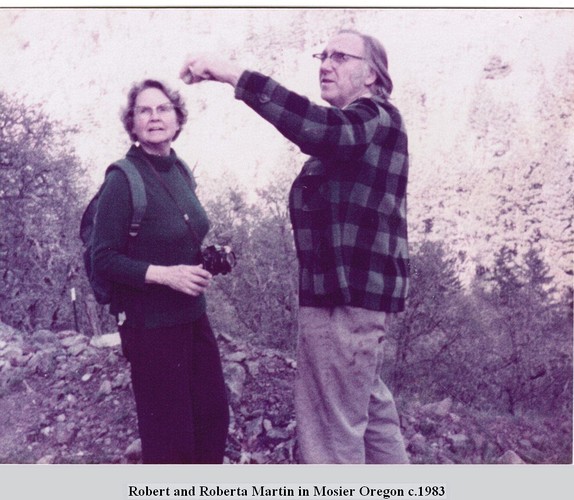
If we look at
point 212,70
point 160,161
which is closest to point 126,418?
point 160,161

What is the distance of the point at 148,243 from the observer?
8.59ft

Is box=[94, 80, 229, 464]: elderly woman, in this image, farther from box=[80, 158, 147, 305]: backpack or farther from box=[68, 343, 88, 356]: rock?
box=[68, 343, 88, 356]: rock

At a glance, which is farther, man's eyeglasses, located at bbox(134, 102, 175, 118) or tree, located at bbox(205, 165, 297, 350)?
tree, located at bbox(205, 165, 297, 350)

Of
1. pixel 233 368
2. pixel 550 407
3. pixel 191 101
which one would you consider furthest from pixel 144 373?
pixel 550 407

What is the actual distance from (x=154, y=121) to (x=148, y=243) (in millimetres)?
529

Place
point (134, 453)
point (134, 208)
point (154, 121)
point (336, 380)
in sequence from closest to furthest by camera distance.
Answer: point (134, 208), point (336, 380), point (154, 121), point (134, 453)

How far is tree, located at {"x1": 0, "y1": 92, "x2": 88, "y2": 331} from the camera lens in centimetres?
338

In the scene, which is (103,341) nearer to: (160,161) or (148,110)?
(160,161)

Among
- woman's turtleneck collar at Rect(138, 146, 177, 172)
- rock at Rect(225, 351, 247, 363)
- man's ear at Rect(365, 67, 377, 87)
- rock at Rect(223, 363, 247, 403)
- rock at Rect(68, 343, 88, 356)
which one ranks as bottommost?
rock at Rect(223, 363, 247, 403)

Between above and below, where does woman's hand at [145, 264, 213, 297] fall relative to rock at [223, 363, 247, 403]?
above

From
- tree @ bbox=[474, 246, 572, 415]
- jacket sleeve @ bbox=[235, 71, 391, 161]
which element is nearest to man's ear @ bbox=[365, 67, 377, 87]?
jacket sleeve @ bbox=[235, 71, 391, 161]

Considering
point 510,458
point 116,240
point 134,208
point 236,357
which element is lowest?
point 510,458

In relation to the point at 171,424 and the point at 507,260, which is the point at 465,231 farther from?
the point at 171,424

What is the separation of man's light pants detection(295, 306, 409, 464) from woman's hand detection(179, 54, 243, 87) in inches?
37.9
